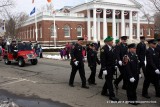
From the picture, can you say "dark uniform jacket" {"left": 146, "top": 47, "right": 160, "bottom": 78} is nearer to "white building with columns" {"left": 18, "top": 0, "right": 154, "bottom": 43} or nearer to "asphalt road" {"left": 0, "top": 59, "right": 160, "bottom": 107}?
"asphalt road" {"left": 0, "top": 59, "right": 160, "bottom": 107}

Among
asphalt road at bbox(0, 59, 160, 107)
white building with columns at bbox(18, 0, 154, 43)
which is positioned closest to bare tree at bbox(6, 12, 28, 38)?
white building with columns at bbox(18, 0, 154, 43)

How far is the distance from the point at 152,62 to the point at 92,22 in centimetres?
4665

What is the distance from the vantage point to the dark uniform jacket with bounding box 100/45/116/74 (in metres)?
8.57

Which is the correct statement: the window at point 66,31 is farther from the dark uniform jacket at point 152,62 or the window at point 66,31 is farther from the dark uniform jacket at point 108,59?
the dark uniform jacket at point 108,59

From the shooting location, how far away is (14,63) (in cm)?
2131

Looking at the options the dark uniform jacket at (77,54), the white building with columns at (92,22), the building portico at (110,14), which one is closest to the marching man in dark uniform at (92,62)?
the dark uniform jacket at (77,54)

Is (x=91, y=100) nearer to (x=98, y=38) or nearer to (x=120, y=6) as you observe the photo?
(x=98, y=38)

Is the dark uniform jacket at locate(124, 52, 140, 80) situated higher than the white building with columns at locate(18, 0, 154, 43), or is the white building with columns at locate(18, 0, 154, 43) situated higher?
the white building with columns at locate(18, 0, 154, 43)

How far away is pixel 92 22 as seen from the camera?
55.0 m

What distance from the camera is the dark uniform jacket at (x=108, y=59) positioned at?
28.1ft

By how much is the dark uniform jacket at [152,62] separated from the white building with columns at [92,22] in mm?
39988

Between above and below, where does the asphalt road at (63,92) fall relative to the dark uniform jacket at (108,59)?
below

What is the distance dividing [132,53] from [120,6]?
163 ft

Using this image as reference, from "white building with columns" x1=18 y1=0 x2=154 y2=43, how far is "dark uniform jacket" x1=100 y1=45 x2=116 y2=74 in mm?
40788
